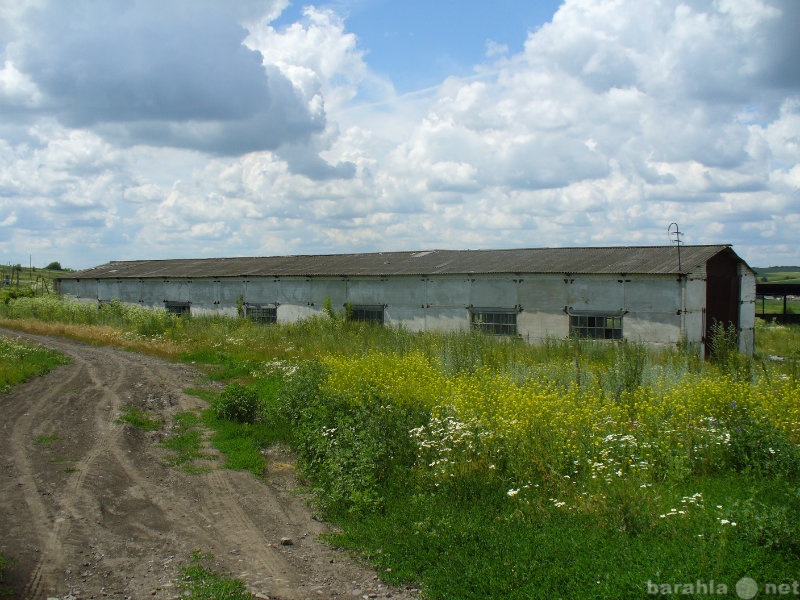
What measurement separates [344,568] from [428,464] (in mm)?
2430

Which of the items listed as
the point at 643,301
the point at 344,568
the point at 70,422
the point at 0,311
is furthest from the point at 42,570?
the point at 0,311

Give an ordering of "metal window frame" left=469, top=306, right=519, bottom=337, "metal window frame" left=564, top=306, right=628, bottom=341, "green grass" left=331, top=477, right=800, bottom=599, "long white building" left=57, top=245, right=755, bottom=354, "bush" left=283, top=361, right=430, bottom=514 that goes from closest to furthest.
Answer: "green grass" left=331, top=477, right=800, bottom=599 < "bush" left=283, top=361, right=430, bottom=514 < "long white building" left=57, top=245, right=755, bottom=354 < "metal window frame" left=564, top=306, right=628, bottom=341 < "metal window frame" left=469, top=306, right=519, bottom=337

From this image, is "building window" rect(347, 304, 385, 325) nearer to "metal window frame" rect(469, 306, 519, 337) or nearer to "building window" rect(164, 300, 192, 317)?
"metal window frame" rect(469, 306, 519, 337)

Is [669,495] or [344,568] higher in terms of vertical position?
[669,495]

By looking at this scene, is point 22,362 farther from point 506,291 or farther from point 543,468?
point 543,468

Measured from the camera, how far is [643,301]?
1922 cm

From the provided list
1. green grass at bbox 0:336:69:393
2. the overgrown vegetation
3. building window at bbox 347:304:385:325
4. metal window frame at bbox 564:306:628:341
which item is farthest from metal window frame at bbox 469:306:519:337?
green grass at bbox 0:336:69:393

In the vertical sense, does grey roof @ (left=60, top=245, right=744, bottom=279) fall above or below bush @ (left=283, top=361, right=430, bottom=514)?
above

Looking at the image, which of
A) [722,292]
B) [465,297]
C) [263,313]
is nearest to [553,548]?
[465,297]

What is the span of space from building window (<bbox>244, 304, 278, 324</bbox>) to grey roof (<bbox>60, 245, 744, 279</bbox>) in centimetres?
143

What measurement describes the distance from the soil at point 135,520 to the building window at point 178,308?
18.4 meters

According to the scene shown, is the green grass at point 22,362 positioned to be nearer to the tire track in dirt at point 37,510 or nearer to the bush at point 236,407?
the tire track in dirt at point 37,510

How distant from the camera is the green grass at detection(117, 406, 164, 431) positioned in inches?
484

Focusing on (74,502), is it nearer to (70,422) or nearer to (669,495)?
(70,422)
